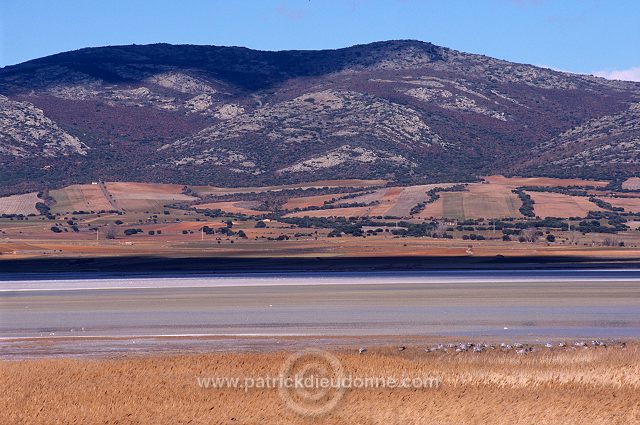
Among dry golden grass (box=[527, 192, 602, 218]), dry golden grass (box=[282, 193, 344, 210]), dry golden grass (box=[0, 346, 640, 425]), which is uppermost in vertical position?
dry golden grass (box=[282, 193, 344, 210])

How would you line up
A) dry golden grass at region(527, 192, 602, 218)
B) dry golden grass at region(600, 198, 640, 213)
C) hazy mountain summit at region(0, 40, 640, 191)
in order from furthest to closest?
hazy mountain summit at region(0, 40, 640, 191)
dry golden grass at region(600, 198, 640, 213)
dry golden grass at region(527, 192, 602, 218)

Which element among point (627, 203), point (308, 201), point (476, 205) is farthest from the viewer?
point (308, 201)

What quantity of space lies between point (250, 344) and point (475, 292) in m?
13.8

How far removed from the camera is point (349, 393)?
1529 cm

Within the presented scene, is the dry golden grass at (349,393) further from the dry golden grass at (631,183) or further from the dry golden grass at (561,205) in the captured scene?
the dry golden grass at (631,183)

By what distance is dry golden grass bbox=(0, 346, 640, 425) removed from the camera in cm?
1412

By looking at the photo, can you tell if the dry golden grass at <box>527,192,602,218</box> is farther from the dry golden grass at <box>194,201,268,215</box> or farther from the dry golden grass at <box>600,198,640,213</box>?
the dry golden grass at <box>194,201,268,215</box>

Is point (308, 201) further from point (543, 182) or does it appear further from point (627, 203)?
point (627, 203)

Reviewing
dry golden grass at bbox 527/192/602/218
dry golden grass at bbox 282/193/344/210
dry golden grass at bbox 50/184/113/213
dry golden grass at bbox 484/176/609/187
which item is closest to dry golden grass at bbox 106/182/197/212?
dry golden grass at bbox 50/184/113/213

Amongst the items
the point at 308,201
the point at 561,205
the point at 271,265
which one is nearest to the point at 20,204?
the point at 308,201

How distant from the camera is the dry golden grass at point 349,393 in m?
14.1

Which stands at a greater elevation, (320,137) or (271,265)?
(320,137)

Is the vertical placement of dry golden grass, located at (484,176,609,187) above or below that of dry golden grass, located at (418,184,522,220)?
above

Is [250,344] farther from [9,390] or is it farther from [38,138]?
[38,138]
